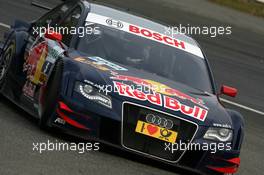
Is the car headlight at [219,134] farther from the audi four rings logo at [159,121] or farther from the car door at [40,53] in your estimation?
the car door at [40,53]

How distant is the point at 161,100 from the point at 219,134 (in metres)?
0.63

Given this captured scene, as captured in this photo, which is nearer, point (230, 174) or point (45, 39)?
point (230, 174)

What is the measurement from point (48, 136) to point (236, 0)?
16490mm

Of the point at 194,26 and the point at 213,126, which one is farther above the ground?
the point at 213,126

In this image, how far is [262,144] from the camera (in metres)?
10.7

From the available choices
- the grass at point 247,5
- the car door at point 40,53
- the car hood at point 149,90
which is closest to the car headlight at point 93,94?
the car hood at point 149,90

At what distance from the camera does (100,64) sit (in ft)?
27.6

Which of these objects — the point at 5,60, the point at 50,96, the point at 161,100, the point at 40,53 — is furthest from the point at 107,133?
the point at 5,60

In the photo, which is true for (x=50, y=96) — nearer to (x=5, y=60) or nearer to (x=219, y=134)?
(x=219, y=134)

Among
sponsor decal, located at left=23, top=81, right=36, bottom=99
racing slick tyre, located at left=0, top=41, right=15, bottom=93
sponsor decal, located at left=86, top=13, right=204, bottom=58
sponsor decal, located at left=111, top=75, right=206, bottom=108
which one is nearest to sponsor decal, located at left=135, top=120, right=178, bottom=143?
sponsor decal, located at left=111, top=75, right=206, bottom=108

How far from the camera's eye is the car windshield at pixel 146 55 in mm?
8938

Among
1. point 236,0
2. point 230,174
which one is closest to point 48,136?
point 230,174

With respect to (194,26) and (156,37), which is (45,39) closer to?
(156,37)

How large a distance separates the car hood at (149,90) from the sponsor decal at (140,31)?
0.80 m
